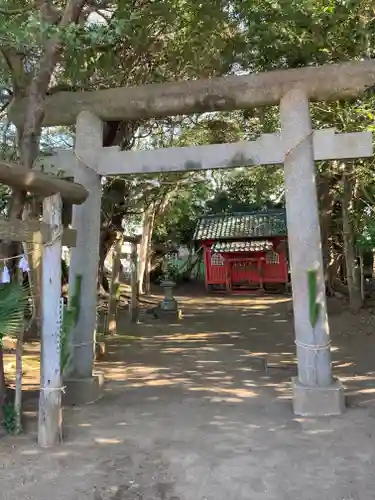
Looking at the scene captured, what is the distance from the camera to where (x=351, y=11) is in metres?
7.46

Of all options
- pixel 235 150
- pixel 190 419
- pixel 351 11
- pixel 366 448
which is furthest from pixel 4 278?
pixel 351 11

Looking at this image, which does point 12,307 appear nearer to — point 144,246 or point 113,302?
point 113,302

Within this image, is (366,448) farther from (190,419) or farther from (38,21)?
(38,21)

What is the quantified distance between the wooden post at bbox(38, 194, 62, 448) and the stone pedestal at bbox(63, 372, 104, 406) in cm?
124

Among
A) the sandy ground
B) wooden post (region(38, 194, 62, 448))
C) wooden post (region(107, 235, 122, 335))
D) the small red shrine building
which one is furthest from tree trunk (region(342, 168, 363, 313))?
the small red shrine building

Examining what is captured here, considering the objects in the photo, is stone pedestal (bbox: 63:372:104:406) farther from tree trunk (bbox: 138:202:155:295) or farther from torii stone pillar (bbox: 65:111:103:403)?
tree trunk (bbox: 138:202:155:295)

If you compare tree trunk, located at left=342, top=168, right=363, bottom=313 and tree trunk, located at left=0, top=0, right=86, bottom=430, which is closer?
tree trunk, located at left=0, top=0, right=86, bottom=430

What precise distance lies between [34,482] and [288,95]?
4.71 m

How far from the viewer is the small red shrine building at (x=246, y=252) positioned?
76.7ft

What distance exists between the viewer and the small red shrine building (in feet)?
76.7

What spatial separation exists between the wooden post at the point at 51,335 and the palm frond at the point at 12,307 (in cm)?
20

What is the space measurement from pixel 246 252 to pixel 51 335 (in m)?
19.6

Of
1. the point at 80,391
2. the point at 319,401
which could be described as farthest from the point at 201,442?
the point at 80,391

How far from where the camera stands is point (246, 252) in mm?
23734
